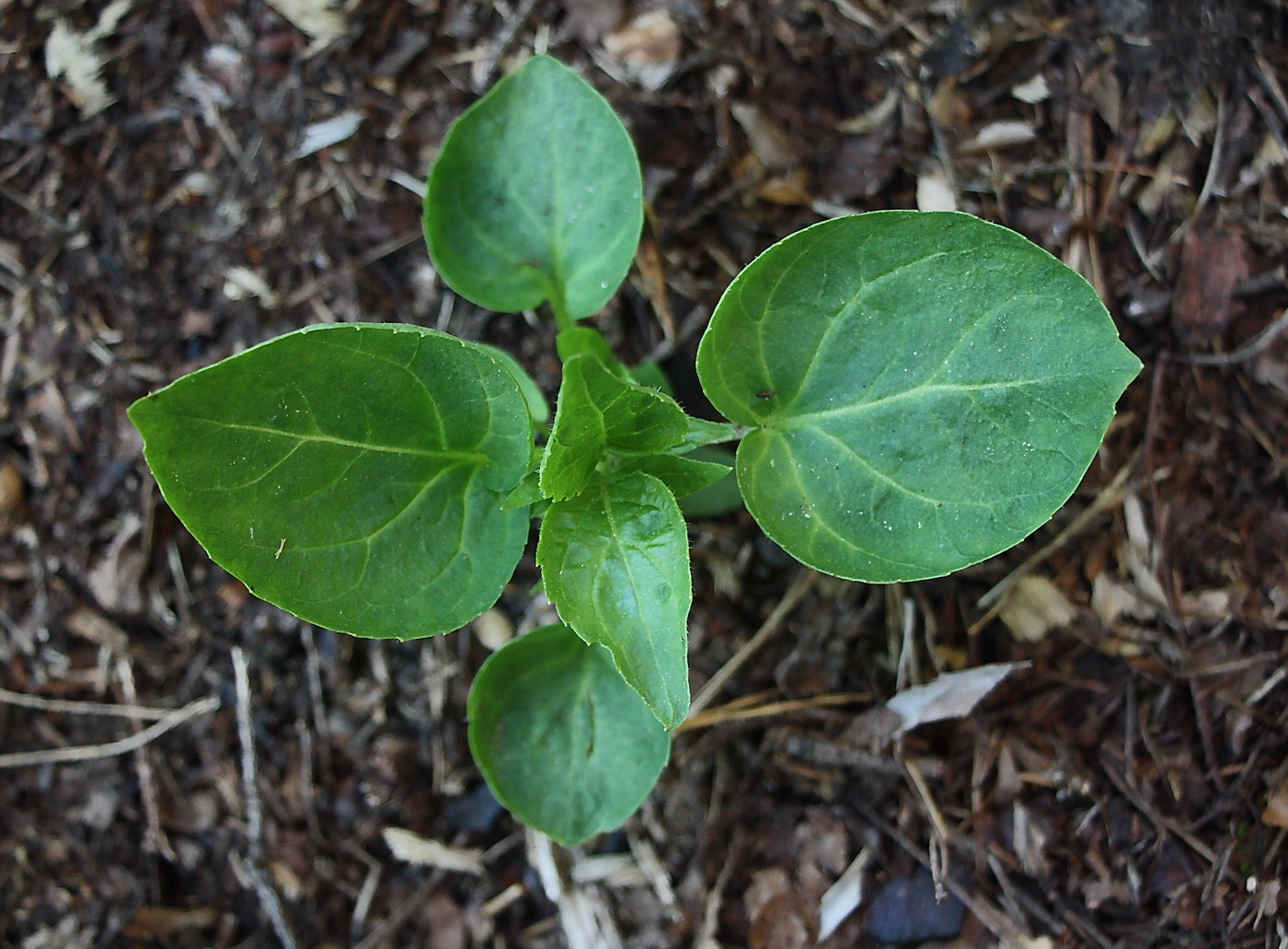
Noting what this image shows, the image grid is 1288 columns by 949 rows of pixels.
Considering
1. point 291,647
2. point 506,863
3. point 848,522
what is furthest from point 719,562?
point 291,647

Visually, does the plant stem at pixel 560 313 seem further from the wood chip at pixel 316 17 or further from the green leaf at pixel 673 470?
the wood chip at pixel 316 17

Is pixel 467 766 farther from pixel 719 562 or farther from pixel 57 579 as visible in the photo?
pixel 57 579

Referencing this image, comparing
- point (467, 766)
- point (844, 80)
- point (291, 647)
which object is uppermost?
point (844, 80)

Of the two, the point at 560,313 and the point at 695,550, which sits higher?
the point at 560,313

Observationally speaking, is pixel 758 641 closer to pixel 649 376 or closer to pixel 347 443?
pixel 649 376

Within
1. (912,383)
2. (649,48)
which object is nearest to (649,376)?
→ (912,383)

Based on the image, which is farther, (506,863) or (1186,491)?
(506,863)

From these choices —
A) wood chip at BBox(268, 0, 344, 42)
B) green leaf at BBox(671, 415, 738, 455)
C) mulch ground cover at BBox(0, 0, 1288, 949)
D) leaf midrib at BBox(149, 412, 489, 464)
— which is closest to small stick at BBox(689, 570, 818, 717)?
mulch ground cover at BBox(0, 0, 1288, 949)
